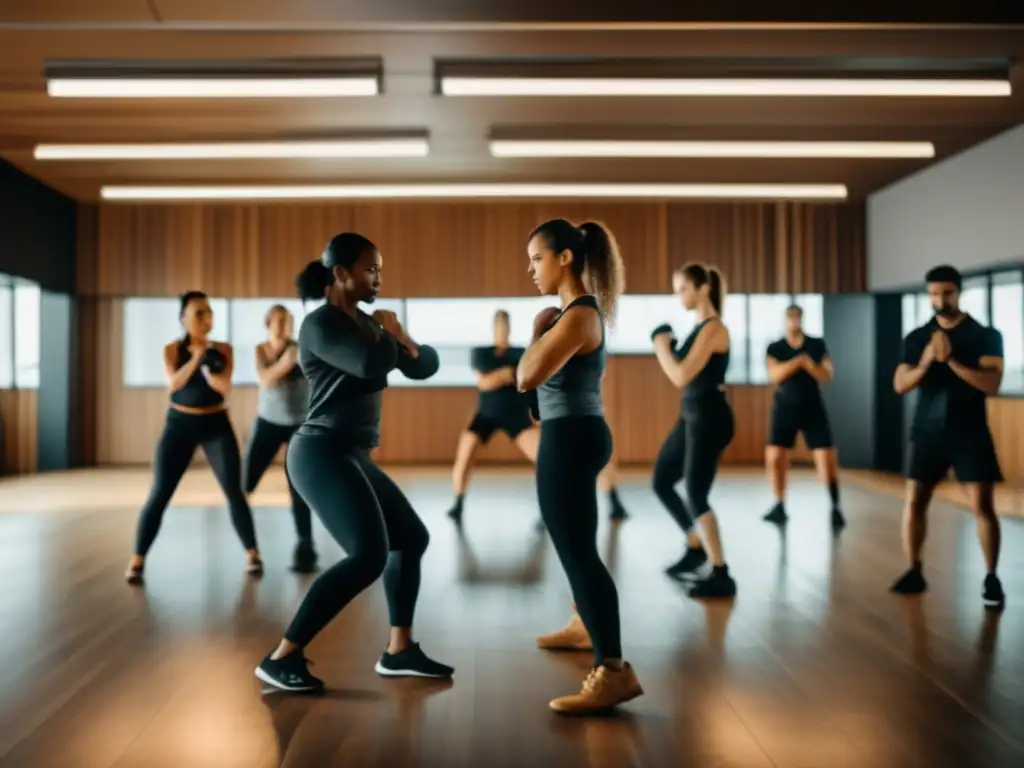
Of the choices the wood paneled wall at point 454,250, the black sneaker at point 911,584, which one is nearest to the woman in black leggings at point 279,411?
the black sneaker at point 911,584

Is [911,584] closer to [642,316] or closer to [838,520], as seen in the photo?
[838,520]

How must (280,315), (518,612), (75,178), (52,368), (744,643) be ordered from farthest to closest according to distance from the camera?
(52,368), (75,178), (280,315), (518,612), (744,643)

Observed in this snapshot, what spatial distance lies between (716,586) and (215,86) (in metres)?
4.01

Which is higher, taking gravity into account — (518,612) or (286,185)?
(286,185)

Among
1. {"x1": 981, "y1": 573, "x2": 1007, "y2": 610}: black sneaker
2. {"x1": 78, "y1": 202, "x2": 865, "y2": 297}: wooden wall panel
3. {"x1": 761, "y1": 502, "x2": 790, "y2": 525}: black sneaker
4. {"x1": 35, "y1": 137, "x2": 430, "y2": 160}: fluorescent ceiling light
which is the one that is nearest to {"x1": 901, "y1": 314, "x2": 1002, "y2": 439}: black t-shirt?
{"x1": 981, "y1": 573, "x2": 1007, "y2": 610}: black sneaker

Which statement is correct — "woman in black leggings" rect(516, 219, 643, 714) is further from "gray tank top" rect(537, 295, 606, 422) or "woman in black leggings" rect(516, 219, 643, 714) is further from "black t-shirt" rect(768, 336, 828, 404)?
"black t-shirt" rect(768, 336, 828, 404)

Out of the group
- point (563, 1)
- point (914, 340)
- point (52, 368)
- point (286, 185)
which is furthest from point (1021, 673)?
point (52, 368)

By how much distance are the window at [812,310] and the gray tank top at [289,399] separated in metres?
7.38

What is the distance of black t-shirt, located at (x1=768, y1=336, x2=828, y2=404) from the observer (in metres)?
6.61

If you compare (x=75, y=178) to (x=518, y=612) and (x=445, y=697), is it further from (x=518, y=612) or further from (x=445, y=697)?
(x=445, y=697)

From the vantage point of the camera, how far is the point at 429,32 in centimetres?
527

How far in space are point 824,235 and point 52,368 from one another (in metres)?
9.05

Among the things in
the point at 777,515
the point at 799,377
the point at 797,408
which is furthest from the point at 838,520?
the point at 799,377

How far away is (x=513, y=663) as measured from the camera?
3271 millimetres
